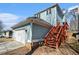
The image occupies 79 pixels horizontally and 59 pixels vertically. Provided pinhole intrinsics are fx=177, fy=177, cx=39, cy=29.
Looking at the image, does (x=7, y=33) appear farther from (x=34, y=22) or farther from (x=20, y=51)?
(x=34, y=22)

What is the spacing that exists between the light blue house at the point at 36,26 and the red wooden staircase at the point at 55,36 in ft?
0.27

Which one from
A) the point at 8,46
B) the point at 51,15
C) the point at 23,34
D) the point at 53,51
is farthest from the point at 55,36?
the point at 8,46

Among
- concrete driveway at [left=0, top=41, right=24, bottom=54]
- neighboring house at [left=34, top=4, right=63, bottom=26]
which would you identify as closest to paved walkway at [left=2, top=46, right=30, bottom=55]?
concrete driveway at [left=0, top=41, right=24, bottom=54]

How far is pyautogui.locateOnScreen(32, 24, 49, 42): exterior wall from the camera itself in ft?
11.1

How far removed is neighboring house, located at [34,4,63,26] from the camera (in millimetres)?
3455

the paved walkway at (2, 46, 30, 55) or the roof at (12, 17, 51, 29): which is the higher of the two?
the roof at (12, 17, 51, 29)

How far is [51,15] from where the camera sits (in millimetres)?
3504

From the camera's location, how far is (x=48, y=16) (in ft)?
11.5

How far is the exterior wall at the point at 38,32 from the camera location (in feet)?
11.1

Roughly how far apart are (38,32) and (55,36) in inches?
13.9

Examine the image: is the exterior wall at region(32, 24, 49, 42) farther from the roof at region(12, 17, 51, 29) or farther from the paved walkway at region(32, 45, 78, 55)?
the paved walkway at region(32, 45, 78, 55)

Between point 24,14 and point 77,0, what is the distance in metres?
1.06

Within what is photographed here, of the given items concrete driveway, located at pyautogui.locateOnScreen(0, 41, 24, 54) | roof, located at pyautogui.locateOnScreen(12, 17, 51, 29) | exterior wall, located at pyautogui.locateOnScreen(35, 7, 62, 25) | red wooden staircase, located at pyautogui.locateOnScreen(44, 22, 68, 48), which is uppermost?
exterior wall, located at pyautogui.locateOnScreen(35, 7, 62, 25)

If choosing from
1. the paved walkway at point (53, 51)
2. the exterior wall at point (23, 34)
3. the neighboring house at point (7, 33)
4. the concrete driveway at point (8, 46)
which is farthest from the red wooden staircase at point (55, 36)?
the neighboring house at point (7, 33)
